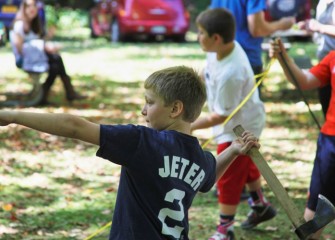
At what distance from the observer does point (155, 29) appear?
20.0 metres

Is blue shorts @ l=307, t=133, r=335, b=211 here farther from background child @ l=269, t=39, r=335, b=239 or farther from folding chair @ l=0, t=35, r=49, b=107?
folding chair @ l=0, t=35, r=49, b=107

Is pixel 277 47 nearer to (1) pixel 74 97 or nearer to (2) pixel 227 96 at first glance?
(2) pixel 227 96

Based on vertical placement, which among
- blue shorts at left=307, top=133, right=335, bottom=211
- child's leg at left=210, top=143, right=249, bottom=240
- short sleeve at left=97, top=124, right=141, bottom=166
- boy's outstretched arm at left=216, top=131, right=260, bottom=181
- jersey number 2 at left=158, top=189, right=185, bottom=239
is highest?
short sleeve at left=97, top=124, right=141, bottom=166

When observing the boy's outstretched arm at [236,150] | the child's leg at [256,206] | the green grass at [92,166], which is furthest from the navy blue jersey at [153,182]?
the child's leg at [256,206]

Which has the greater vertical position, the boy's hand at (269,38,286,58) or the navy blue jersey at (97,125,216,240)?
the boy's hand at (269,38,286,58)

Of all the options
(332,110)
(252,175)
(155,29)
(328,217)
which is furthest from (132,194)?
(155,29)

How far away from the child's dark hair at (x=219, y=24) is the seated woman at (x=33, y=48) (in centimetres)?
499

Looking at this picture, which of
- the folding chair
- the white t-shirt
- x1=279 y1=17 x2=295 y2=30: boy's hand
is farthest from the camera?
the folding chair

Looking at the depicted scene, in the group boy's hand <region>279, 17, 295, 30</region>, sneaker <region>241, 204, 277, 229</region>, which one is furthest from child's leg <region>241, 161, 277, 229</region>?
boy's hand <region>279, 17, 295, 30</region>

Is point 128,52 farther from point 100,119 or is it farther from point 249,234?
point 249,234

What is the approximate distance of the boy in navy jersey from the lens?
2900 mm

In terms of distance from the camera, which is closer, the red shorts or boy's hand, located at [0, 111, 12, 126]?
boy's hand, located at [0, 111, 12, 126]

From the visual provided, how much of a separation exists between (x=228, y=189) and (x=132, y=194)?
2.17m

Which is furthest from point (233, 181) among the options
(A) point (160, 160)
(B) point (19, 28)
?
(B) point (19, 28)
